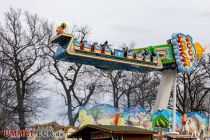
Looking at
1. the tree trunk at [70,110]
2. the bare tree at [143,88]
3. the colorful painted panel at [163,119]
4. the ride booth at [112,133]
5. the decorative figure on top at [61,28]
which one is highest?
the decorative figure on top at [61,28]

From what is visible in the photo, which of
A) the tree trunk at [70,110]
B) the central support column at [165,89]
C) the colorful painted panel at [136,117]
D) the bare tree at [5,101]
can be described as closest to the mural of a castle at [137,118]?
the colorful painted panel at [136,117]

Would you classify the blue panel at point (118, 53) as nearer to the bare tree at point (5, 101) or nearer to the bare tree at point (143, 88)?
the bare tree at point (5, 101)

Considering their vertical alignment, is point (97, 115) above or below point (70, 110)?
below

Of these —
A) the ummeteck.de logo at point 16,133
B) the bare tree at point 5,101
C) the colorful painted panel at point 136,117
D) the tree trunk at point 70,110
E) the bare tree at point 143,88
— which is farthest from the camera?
the bare tree at point 143,88

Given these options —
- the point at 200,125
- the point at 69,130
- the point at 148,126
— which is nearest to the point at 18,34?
the point at 69,130

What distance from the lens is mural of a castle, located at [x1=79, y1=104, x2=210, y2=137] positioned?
2758 centimetres

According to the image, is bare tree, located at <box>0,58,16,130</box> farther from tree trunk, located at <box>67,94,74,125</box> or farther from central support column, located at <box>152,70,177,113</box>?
central support column, located at <box>152,70,177,113</box>

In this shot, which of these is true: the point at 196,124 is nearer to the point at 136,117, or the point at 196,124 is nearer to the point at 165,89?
the point at 165,89

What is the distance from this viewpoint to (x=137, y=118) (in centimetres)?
2892

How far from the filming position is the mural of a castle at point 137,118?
27.6 meters

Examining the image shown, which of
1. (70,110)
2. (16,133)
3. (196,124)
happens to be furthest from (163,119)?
(70,110)

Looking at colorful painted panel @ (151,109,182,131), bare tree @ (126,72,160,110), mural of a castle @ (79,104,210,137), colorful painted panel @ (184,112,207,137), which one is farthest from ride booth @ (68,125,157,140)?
bare tree @ (126,72,160,110)

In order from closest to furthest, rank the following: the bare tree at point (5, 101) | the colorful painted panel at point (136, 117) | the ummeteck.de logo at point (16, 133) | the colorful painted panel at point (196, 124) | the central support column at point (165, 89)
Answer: the ummeteck.de logo at point (16, 133)
the colorful painted panel at point (136, 117)
the central support column at point (165, 89)
the bare tree at point (5, 101)
the colorful painted panel at point (196, 124)

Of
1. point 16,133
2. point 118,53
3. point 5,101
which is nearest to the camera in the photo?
point 118,53
